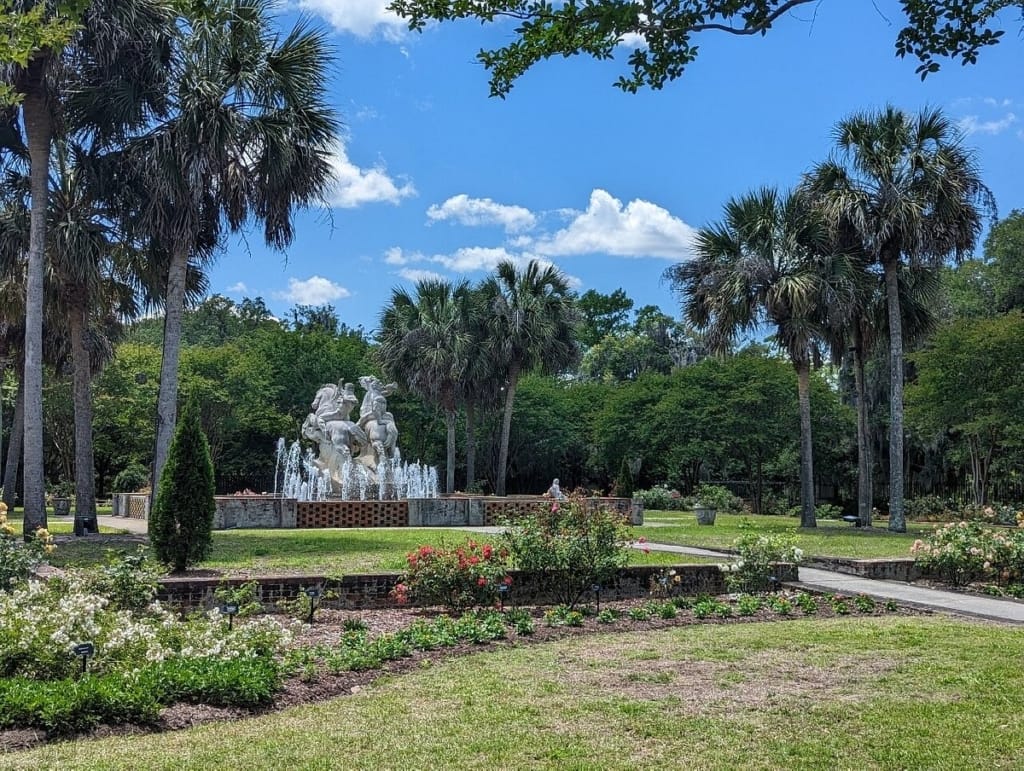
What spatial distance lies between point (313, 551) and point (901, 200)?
14.7m

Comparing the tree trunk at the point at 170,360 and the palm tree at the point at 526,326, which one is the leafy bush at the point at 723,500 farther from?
the tree trunk at the point at 170,360

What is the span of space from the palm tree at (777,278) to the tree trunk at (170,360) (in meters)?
12.1

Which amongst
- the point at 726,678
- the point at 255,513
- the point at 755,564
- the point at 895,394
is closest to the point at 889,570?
the point at 755,564

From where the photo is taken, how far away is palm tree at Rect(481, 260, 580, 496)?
29625 millimetres

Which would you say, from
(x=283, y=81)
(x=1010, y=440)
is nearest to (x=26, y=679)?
(x=283, y=81)

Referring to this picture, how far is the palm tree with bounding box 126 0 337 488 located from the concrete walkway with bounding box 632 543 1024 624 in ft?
34.0

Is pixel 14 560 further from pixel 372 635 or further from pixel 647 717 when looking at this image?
pixel 647 717

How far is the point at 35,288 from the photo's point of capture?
1347cm

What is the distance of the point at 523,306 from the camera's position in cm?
3006

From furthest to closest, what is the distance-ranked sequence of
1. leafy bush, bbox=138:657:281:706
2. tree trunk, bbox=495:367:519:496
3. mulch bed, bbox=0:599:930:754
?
tree trunk, bbox=495:367:519:496 < leafy bush, bbox=138:657:281:706 < mulch bed, bbox=0:599:930:754

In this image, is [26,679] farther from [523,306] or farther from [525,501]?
[523,306]

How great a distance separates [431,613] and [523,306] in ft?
74.3

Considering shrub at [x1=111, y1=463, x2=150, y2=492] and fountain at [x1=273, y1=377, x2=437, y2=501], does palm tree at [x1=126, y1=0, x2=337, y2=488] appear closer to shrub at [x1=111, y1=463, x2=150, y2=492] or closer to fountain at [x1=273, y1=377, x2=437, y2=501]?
fountain at [x1=273, y1=377, x2=437, y2=501]

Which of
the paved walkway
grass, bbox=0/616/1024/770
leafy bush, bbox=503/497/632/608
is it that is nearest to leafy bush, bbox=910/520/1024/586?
grass, bbox=0/616/1024/770
